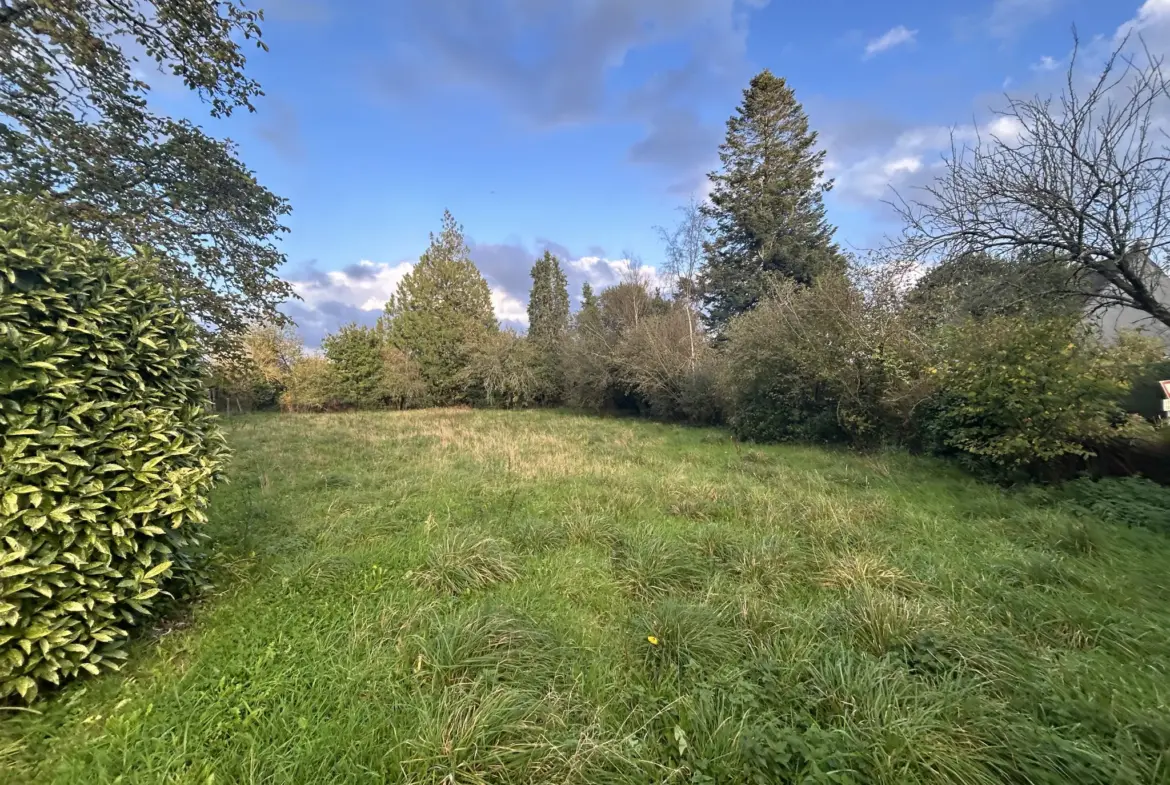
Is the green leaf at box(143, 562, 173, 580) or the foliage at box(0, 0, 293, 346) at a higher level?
the foliage at box(0, 0, 293, 346)

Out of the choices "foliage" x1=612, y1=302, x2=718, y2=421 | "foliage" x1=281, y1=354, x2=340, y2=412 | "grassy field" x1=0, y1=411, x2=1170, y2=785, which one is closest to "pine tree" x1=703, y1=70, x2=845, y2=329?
"foliage" x1=612, y1=302, x2=718, y2=421

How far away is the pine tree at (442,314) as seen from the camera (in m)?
28.7

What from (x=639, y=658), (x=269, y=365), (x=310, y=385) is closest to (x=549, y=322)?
(x=310, y=385)

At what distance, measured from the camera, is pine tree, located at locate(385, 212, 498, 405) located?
28.7 meters

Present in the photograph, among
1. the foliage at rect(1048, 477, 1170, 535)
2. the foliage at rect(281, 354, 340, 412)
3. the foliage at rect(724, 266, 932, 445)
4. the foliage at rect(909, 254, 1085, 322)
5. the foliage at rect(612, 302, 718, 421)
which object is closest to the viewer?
the foliage at rect(1048, 477, 1170, 535)

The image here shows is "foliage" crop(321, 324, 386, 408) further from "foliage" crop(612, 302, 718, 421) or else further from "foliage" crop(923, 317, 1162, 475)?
"foliage" crop(923, 317, 1162, 475)

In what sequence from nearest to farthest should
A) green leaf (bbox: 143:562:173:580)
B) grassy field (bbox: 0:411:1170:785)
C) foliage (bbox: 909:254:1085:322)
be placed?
grassy field (bbox: 0:411:1170:785), green leaf (bbox: 143:562:173:580), foliage (bbox: 909:254:1085:322)

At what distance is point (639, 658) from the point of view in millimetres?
2701

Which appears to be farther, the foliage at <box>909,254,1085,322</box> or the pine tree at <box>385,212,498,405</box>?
the pine tree at <box>385,212,498,405</box>

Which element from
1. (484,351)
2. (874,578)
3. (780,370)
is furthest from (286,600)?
(484,351)

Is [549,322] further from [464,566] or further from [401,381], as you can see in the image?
[464,566]

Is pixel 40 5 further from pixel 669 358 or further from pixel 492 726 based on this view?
pixel 669 358

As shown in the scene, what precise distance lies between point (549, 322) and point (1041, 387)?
88.8ft

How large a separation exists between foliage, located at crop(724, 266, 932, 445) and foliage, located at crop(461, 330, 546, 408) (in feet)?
43.6
